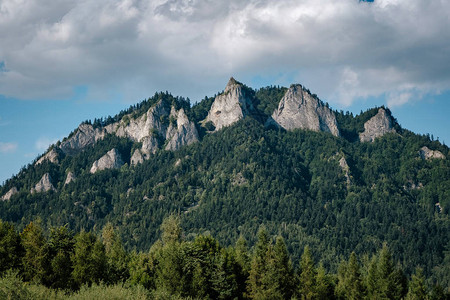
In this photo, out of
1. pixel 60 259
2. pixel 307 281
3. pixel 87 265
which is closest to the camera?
pixel 60 259

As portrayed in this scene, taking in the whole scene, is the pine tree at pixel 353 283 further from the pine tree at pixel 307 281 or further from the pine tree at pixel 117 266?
the pine tree at pixel 117 266

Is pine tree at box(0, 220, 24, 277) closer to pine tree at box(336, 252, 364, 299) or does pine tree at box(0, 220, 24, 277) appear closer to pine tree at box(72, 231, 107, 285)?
pine tree at box(72, 231, 107, 285)

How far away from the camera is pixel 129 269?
122125mm

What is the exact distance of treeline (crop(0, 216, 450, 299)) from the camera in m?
97.1

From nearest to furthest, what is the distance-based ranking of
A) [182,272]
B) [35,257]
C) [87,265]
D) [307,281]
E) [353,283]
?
[35,257], [87,265], [182,272], [307,281], [353,283]

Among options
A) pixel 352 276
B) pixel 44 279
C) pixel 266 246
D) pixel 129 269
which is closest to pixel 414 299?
Answer: pixel 352 276

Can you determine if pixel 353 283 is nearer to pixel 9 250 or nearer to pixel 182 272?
pixel 182 272

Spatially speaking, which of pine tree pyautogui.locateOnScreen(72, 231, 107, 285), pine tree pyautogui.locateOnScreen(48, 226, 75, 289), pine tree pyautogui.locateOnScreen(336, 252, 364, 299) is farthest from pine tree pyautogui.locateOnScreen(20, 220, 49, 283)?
pine tree pyautogui.locateOnScreen(336, 252, 364, 299)

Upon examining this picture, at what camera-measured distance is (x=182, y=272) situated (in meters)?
102

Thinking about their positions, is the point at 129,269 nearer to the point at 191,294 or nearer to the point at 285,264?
the point at 191,294

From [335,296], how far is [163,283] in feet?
160

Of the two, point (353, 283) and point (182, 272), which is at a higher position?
point (182, 272)

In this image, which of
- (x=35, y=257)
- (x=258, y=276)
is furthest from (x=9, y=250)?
(x=258, y=276)

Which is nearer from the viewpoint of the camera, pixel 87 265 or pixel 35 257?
pixel 35 257
